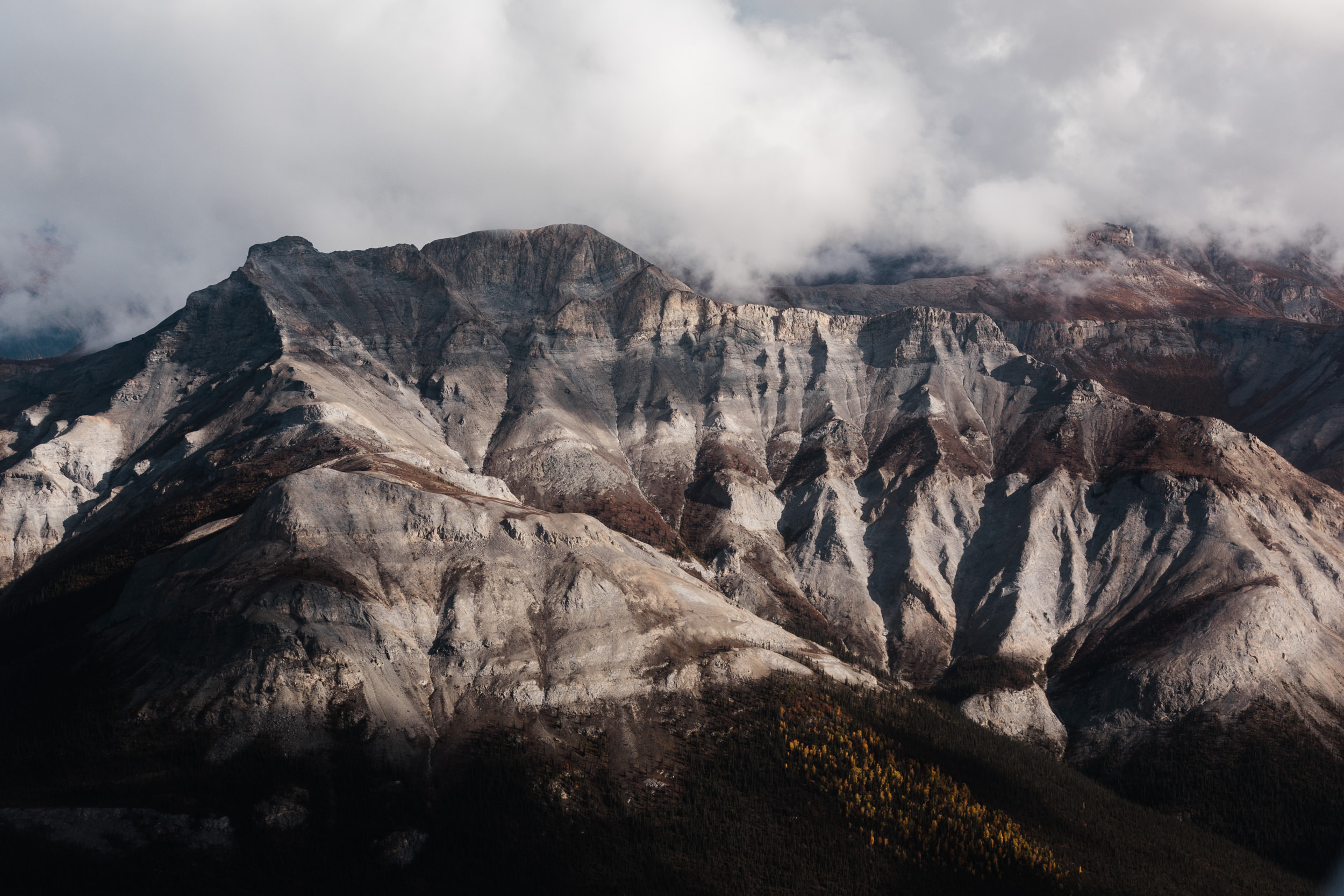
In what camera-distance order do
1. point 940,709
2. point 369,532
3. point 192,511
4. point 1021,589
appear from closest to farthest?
1. point 369,532
2. point 940,709
3. point 192,511
4. point 1021,589

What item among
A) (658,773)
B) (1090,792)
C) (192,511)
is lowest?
(1090,792)

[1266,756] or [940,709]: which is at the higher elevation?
[940,709]

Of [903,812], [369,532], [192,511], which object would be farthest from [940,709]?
[192,511]

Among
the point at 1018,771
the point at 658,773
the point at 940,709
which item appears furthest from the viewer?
the point at 940,709

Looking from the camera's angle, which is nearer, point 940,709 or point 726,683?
point 726,683

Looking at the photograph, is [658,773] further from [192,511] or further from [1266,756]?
[192,511]

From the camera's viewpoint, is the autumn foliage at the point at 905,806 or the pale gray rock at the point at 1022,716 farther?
the pale gray rock at the point at 1022,716

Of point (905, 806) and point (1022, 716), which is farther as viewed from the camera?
point (1022, 716)

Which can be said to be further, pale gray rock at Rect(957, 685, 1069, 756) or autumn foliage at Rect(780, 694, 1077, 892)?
pale gray rock at Rect(957, 685, 1069, 756)

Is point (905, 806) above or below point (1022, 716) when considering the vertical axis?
below

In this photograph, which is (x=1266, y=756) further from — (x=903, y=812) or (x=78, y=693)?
(x=78, y=693)
